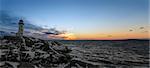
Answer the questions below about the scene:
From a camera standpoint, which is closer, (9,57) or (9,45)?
(9,57)

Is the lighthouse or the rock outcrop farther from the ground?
the lighthouse

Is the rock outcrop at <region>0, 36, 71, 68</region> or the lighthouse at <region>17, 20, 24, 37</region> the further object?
the lighthouse at <region>17, 20, 24, 37</region>

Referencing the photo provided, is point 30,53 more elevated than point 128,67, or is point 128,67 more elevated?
point 30,53

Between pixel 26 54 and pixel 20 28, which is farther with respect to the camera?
pixel 20 28

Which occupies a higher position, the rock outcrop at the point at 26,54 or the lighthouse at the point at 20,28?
the lighthouse at the point at 20,28

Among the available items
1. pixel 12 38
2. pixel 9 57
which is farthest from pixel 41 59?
pixel 12 38

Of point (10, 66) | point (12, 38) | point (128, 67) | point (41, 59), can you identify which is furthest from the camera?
point (12, 38)

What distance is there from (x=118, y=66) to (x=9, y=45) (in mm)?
8464

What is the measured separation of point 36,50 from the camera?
51.8 feet

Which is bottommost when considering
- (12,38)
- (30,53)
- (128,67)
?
(128,67)

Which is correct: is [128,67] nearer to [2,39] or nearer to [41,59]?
[41,59]

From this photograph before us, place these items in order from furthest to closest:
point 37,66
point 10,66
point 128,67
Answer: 1. point 128,67
2. point 37,66
3. point 10,66

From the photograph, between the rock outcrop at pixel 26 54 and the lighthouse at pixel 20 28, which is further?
the lighthouse at pixel 20 28

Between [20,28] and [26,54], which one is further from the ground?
[20,28]
